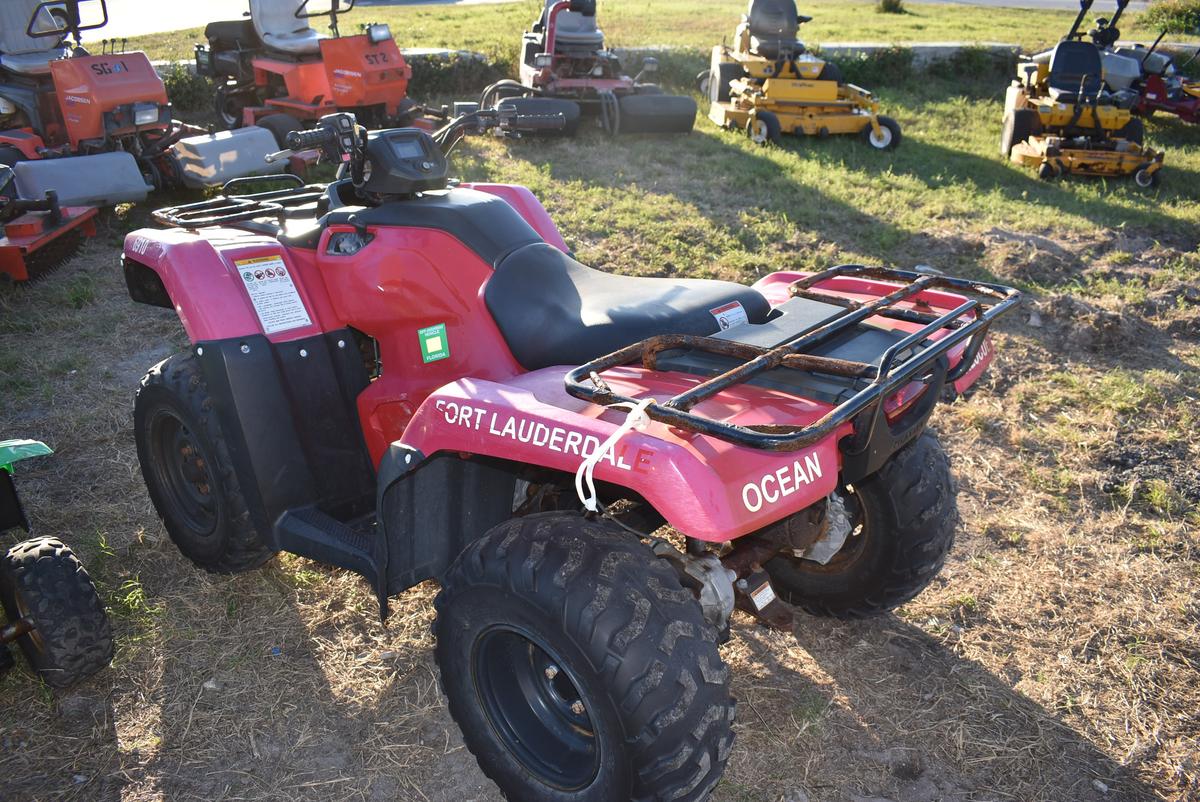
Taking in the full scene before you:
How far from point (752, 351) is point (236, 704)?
210 centimetres

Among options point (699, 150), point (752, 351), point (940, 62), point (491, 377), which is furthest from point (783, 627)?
point (940, 62)

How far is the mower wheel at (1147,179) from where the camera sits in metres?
9.73

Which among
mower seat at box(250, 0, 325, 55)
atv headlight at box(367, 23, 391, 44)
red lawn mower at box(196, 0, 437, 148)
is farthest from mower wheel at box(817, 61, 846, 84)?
mower seat at box(250, 0, 325, 55)

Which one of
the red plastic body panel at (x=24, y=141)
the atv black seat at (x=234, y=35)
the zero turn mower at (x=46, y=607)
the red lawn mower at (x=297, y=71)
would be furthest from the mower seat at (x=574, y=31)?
the zero turn mower at (x=46, y=607)

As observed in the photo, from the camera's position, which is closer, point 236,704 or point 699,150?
point 236,704

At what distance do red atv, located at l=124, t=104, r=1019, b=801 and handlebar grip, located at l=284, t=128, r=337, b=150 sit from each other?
0.05 ft

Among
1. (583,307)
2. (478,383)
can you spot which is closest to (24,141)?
(583,307)

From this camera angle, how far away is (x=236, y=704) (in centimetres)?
323

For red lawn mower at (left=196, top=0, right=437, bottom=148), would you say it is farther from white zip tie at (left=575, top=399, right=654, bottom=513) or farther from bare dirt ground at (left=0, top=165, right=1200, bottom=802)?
white zip tie at (left=575, top=399, right=654, bottom=513)

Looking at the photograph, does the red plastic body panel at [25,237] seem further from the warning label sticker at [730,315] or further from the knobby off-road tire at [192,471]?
the warning label sticker at [730,315]

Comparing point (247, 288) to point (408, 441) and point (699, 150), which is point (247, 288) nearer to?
point (408, 441)

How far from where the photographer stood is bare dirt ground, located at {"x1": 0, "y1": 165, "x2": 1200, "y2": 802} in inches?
117

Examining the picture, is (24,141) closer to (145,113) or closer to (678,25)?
(145,113)

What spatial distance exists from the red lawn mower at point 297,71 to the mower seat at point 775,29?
13.3 feet
